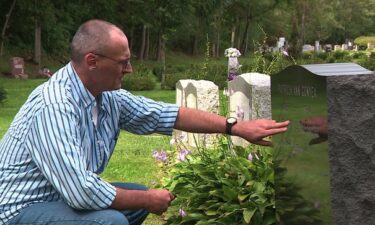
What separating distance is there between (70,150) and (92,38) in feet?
1.71

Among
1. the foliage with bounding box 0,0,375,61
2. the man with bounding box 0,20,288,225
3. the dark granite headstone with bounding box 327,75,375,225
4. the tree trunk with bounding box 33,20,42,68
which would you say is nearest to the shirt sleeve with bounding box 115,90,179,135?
the man with bounding box 0,20,288,225

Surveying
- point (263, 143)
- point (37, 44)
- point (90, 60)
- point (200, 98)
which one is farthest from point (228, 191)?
point (37, 44)

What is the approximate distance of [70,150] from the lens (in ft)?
9.46

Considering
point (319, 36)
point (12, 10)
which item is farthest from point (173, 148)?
point (319, 36)

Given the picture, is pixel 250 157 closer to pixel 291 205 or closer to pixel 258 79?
pixel 291 205

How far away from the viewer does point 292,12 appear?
64250 millimetres

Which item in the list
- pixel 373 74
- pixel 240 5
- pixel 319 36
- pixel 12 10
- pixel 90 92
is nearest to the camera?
pixel 373 74

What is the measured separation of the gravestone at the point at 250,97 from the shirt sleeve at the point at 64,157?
2.95m

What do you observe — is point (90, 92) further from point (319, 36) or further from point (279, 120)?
point (319, 36)

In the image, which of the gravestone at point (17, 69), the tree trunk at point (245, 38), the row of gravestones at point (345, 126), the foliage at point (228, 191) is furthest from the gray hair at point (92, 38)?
the tree trunk at point (245, 38)

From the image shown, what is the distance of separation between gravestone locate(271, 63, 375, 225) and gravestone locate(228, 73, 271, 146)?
7.88ft

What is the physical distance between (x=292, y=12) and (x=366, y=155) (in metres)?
62.8

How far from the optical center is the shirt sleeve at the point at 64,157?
9.43 ft

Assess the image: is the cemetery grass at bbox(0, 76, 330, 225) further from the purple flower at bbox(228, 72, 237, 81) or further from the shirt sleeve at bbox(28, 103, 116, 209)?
the purple flower at bbox(228, 72, 237, 81)
